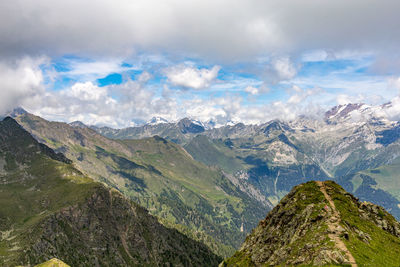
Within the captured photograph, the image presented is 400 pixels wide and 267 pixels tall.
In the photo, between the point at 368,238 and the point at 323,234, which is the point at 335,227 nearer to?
the point at 323,234

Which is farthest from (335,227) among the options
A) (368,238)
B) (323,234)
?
(368,238)

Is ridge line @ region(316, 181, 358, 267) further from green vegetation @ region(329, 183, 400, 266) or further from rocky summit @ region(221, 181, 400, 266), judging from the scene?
green vegetation @ region(329, 183, 400, 266)

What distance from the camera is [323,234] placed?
357ft

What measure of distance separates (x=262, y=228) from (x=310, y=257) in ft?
233

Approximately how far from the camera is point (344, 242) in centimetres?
9900

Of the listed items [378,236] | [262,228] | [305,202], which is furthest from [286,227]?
[378,236]

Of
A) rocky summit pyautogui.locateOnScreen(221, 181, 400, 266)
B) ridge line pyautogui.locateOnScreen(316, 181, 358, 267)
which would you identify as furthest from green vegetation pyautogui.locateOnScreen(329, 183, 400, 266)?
ridge line pyautogui.locateOnScreen(316, 181, 358, 267)

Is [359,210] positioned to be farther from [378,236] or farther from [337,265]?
[337,265]

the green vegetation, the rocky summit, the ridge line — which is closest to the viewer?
the ridge line

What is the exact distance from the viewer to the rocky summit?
312 ft

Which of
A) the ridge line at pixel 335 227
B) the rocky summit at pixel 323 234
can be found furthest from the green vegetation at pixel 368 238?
the ridge line at pixel 335 227

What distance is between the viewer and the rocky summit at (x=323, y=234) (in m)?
95.2

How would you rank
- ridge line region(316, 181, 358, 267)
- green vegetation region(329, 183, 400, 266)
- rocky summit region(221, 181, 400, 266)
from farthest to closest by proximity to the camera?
rocky summit region(221, 181, 400, 266)
green vegetation region(329, 183, 400, 266)
ridge line region(316, 181, 358, 267)

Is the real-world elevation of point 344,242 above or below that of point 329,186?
below
